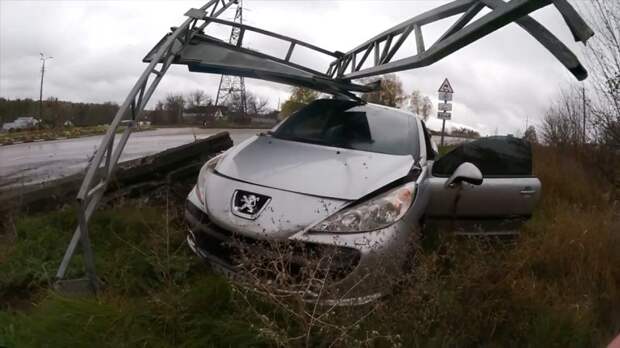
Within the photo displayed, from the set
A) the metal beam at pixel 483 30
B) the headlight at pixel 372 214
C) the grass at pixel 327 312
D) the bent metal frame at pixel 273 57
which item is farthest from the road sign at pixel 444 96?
the headlight at pixel 372 214

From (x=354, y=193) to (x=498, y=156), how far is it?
2.00 meters

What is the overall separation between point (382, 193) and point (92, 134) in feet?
70.8

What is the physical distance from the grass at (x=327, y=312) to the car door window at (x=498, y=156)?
674mm

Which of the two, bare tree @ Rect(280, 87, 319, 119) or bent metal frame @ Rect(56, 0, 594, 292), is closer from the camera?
bent metal frame @ Rect(56, 0, 594, 292)

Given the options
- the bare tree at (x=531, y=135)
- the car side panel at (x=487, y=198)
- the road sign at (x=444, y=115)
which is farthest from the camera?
the road sign at (x=444, y=115)

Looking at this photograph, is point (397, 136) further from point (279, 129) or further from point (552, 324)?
point (552, 324)

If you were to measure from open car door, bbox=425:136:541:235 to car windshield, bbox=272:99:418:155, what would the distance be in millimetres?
419

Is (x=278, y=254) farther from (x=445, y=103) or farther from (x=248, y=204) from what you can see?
Result: (x=445, y=103)

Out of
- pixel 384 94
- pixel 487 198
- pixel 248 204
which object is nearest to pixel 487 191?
pixel 487 198

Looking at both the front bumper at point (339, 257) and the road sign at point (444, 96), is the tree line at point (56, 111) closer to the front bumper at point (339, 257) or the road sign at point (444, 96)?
the road sign at point (444, 96)

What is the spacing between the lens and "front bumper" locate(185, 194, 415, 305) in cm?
265

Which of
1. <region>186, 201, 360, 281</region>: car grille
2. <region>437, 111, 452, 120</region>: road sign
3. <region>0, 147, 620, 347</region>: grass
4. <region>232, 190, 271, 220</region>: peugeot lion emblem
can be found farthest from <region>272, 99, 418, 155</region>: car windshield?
<region>437, 111, 452, 120</region>: road sign

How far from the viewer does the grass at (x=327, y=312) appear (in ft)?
8.16

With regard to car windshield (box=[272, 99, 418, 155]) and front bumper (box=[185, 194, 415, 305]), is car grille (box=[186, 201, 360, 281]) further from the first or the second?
car windshield (box=[272, 99, 418, 155])
